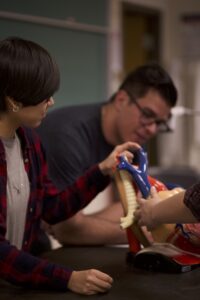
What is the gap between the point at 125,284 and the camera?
46.1 inches

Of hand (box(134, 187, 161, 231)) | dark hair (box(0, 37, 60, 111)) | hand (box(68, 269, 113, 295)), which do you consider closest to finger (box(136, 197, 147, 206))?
hand (box(134, 187, 161, 231))

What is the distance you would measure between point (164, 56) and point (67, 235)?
3098 mm

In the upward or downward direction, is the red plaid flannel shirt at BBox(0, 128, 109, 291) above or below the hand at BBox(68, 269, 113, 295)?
above

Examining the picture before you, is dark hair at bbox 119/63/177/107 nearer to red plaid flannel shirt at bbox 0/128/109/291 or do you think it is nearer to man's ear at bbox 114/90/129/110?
man's ear at bbox 114/90/129/110

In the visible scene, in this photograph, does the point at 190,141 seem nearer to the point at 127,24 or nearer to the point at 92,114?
the point at 127,24

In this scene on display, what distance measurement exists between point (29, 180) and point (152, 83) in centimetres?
75

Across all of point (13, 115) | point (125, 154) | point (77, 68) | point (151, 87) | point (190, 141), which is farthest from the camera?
point (190, 141)

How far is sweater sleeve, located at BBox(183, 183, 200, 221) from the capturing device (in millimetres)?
1082

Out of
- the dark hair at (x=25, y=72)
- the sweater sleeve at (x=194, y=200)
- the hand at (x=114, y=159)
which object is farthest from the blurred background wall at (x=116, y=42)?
the sweater sleeve at (x=194, y=200)

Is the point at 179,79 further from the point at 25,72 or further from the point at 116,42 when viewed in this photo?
the point at 25,72

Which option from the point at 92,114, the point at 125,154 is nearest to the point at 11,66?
the point at 125,154

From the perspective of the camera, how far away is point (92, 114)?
1958 millimetres

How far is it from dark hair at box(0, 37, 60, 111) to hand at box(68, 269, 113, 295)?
1.30ft

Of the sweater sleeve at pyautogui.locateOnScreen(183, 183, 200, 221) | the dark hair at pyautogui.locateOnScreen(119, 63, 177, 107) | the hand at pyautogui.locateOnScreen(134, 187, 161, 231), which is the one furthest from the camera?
the dark hair at pyautogui.locateOnScreen(119, 63, 177, 107)
